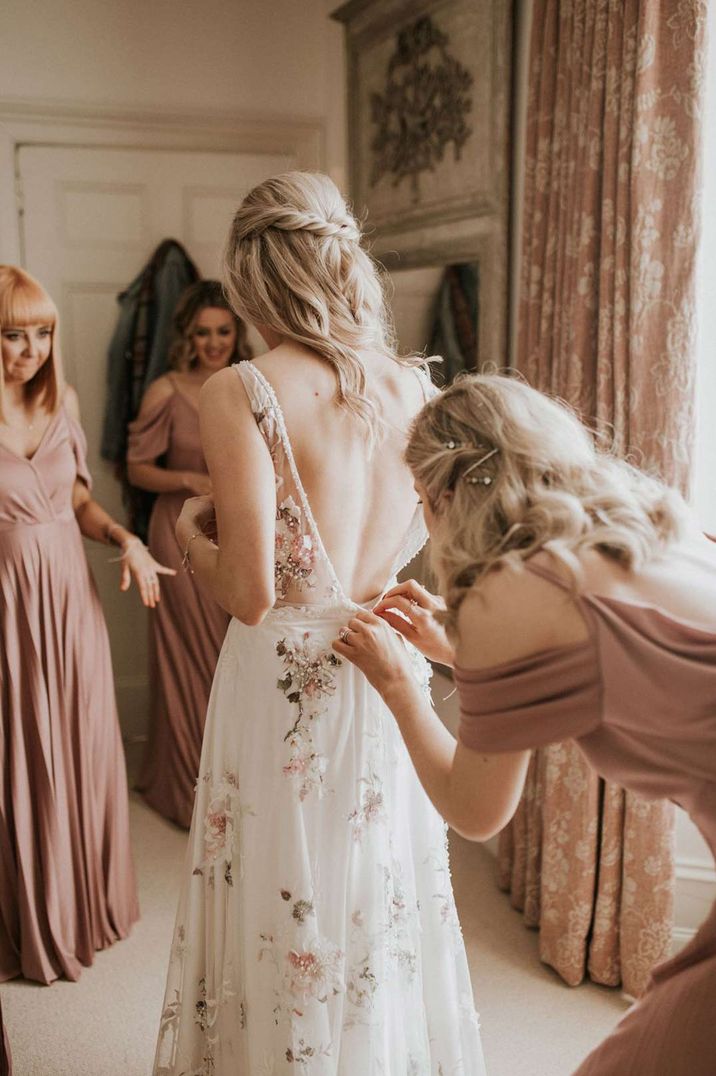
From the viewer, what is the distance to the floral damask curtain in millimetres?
2215

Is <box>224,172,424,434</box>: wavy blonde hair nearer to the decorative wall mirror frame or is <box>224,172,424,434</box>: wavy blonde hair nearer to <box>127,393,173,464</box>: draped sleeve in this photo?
the decorative wall mirror frame

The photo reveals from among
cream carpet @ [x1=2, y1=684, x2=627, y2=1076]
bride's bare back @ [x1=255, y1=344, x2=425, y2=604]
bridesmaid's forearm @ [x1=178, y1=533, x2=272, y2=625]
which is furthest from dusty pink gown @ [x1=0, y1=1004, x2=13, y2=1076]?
bride's bare back @ [x1=255, y1=344, x2=425, y2=604]

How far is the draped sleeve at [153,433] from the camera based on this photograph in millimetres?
3627

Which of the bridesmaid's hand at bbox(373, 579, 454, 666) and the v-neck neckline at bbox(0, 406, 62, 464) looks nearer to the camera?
the bridesmaid's hand at bbox(373, 579, 454, 666)

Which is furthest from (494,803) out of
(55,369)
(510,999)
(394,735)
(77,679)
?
(55,369)

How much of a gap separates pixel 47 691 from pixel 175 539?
102cm

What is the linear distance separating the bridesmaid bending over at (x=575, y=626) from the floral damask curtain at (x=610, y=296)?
1195 millimetres

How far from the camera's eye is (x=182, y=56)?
3936mm

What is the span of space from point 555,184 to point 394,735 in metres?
1.50

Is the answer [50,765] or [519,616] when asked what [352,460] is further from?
[50,765]

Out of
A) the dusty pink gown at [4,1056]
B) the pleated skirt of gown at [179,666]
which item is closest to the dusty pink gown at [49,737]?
the dusty pink gown at [4,1056]

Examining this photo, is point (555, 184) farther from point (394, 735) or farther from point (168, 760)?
point (168, 760)

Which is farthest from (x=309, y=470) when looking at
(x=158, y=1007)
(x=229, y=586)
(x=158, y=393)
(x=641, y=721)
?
(x=158, y=393)

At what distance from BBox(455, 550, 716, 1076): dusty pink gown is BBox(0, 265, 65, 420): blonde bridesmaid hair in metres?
1.93
